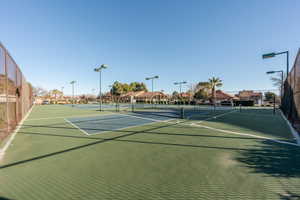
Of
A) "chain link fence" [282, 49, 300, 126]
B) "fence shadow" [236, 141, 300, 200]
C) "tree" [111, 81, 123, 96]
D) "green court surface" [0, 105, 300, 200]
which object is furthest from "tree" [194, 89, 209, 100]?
"fence shadow" [236, 141, 300, 200]

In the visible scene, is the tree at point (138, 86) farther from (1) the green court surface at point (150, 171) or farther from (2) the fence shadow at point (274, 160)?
(2) the fence shadow at point (274, 160)

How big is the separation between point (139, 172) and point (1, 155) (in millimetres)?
4222

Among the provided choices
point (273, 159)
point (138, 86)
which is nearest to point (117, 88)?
point (138, 86)

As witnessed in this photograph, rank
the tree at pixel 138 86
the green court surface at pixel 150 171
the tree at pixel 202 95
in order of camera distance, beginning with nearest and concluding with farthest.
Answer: the green court surface at pixel 150 171 → the tree at pixel 202 95 → the tree at pixel 138 86

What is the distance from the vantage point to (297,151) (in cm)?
414

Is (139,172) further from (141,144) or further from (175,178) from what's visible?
(141,144)

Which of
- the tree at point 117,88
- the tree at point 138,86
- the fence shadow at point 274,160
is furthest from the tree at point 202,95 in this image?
the fence shadow at point 274,160

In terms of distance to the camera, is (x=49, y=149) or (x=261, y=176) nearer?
(x=261, y=176)

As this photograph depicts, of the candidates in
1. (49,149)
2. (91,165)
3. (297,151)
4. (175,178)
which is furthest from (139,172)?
(297,151)

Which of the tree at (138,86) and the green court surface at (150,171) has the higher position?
the tree at (138,86)

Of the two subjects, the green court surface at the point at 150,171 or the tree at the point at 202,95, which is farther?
the tree at the point at 202,95

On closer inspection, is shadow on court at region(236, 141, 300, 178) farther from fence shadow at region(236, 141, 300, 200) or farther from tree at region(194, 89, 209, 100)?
tree at region(194, 89, 209, 100)

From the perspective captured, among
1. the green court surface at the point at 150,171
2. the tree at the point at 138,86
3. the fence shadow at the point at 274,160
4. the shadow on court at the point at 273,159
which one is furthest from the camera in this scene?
the tree at the point at 138,86

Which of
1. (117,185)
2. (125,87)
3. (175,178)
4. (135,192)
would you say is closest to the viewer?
(135,192)
